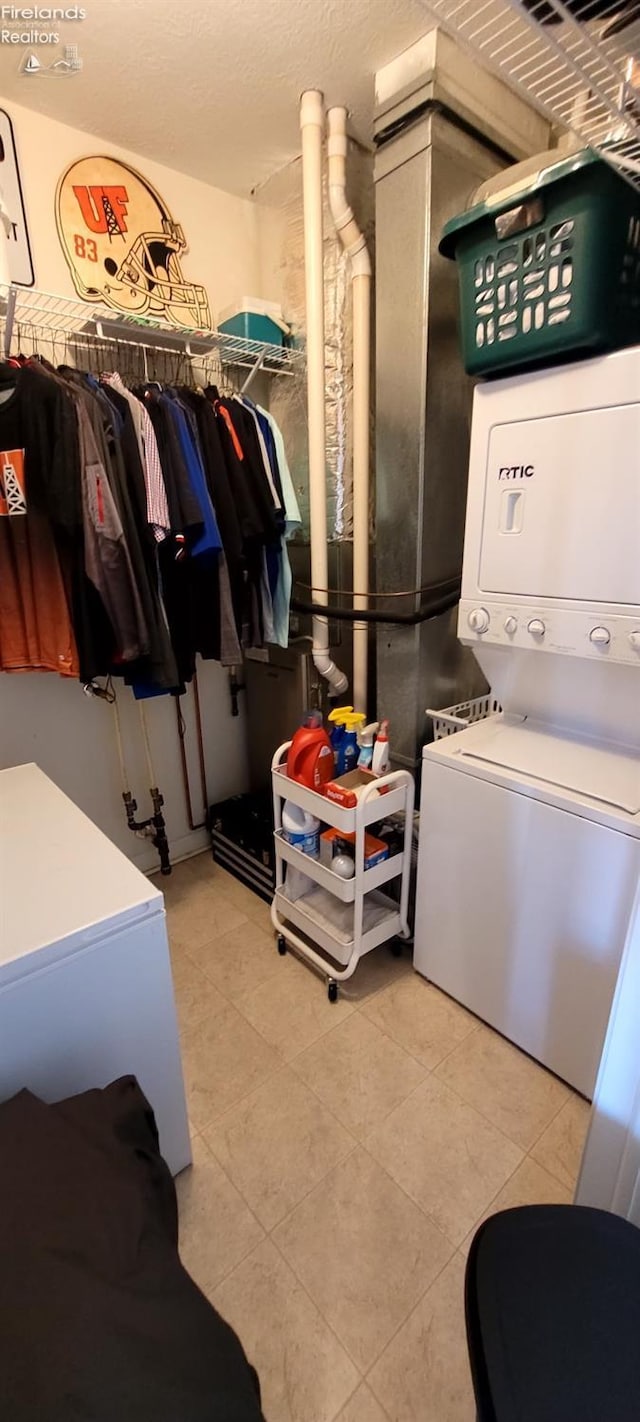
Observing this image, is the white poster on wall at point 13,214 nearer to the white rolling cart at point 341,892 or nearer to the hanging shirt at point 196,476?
the hanging shirt at point 196,476

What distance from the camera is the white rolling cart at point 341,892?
1626 millimetres

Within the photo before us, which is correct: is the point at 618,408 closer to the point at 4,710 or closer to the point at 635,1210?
the point at 635,1210

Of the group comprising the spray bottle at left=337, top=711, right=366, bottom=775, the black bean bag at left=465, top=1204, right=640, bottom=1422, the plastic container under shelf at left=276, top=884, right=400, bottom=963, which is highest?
the spray bottle at left=337, top=711, right=366, bottom=775

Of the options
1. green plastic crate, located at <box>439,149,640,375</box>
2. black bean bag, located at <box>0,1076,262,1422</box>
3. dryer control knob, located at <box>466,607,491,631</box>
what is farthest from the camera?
dryer control knob, located at <box>466,607,491,631</box>

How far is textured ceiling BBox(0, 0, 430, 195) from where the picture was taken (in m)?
1.35

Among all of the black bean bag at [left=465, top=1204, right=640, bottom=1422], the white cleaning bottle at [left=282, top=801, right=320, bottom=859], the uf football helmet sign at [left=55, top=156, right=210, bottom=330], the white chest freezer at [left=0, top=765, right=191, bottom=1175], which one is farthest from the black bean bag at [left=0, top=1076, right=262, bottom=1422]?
the uf football helmet sign at [left=55, top=156, right=210, bottom=330]

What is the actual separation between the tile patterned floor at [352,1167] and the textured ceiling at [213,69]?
256 centimetres

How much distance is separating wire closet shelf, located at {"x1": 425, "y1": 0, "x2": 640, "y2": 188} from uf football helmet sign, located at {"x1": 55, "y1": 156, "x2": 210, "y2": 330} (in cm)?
125

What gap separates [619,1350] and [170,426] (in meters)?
1.98

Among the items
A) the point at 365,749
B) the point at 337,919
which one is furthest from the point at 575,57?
the point at 337,919

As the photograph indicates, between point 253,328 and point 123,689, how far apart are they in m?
1.32

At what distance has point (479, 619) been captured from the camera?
4.88 ft

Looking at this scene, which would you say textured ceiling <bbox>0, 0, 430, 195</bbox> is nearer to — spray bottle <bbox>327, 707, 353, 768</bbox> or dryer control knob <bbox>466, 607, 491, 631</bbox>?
dryer control knob <bbox>466, 607, 491, 631</bbox>

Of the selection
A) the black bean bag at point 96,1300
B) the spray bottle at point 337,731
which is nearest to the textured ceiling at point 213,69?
the spray bottle at point 337,731
